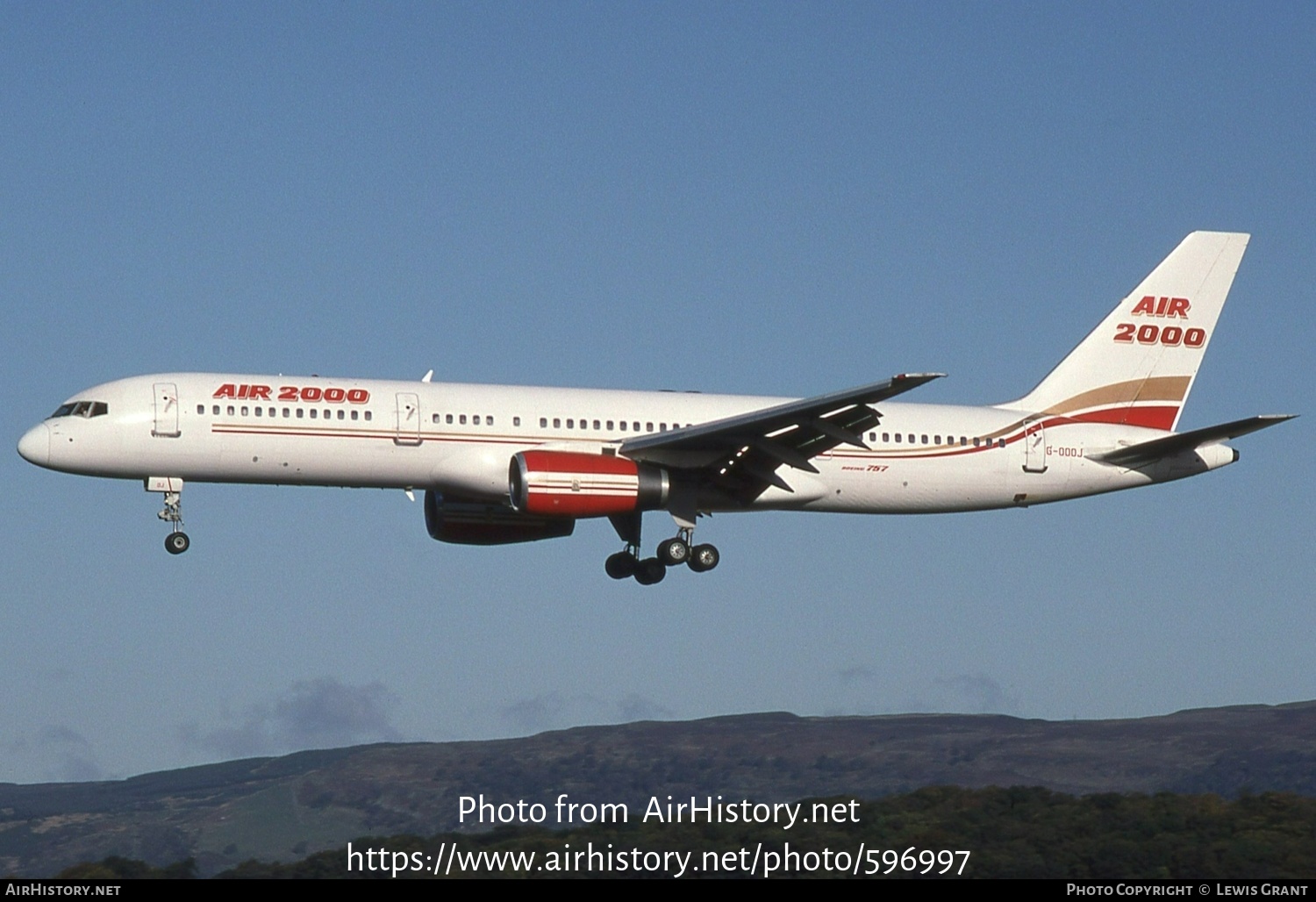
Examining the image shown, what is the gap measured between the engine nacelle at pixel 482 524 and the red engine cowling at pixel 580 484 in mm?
5666

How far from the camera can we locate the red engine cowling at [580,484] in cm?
5153

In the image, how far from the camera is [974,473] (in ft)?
189

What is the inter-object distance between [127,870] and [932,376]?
22857 mm

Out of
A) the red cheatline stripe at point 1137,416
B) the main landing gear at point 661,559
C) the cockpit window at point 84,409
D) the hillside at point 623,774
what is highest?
the cockpit window at point 84,409

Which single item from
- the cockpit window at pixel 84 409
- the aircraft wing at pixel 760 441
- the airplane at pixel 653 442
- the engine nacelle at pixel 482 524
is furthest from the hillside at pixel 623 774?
the cockpit window at pixel 84 409

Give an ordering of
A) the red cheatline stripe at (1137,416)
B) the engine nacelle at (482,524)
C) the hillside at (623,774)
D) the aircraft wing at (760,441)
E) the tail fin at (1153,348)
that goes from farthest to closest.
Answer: the hillside at (623,774) → the tail fin at (1153,348) → the red cheatline stripe at (1137,416) → the engine nacelle at (482,524) → the aircraft wing at (760,441)

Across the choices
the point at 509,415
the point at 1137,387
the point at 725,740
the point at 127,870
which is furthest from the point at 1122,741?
the point at 127,870

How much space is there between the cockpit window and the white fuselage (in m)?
0.09

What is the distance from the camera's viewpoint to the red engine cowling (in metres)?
51.5

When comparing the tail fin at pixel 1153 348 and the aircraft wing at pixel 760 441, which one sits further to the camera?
the tail fin at pixel 1153 348

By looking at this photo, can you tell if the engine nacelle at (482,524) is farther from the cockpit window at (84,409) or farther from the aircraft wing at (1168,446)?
the aircraft wing at (1168,446)

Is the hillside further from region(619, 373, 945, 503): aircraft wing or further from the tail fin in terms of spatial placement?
region(619, 373, 945, 503): aircraft wing

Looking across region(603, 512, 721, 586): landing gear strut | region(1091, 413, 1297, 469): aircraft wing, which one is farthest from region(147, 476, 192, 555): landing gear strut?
region(1091, 413, 1297, 469): aircraft wing

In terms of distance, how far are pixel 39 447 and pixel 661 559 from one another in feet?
60.5
